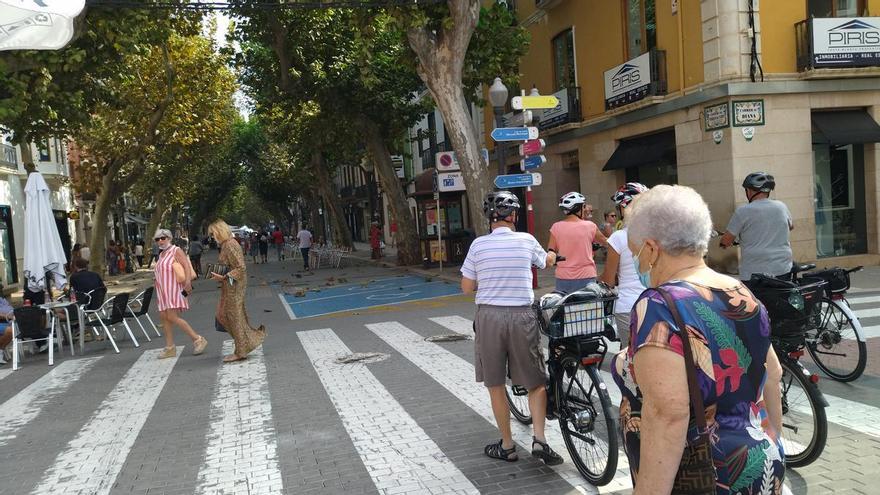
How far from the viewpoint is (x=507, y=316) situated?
13.3ft

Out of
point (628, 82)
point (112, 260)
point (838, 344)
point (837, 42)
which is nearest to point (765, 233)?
point (838, 344)

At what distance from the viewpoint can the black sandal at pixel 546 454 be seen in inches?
162

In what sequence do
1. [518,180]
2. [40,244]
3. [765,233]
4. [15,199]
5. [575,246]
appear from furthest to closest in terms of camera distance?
[15,199]
[518,180]
[40,244]
[575,246]
[765,233]

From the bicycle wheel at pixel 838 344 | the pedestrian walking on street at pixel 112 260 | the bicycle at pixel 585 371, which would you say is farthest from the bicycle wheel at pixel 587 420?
the pedestrian walking on street at pixel 112 260

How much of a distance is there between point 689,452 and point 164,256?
26.4ft

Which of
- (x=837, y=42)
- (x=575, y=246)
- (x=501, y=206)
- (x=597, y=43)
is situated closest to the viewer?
Answer: (x=501, y=206)

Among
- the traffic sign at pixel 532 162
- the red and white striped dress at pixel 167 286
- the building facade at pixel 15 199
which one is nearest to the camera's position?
the red and white striped dress at pixel 167 286

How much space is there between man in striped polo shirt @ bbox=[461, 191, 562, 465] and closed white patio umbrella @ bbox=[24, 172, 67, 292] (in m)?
8.27

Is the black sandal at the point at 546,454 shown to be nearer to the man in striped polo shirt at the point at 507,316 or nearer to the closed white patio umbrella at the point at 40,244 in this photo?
the man in striped polo shirt at the point at 507,316

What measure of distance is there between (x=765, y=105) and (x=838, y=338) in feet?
30.3

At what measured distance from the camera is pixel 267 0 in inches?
677

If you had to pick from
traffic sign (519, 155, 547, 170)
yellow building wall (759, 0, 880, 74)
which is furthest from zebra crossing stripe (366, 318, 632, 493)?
yellow building wall (759, 0, 880, 74)

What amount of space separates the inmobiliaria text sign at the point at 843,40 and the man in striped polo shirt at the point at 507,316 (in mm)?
12044

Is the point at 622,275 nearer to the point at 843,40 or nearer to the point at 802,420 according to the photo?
the point at 802,420
